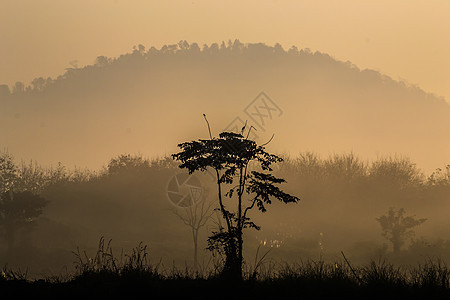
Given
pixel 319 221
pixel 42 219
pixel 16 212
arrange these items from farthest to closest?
pixel 319 221
pixel 42 219
pixel 16 212

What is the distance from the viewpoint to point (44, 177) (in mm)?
85125

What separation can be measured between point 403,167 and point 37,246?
50.0 meters

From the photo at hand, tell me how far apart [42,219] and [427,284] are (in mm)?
57018

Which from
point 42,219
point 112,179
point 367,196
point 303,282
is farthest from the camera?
point 112,179

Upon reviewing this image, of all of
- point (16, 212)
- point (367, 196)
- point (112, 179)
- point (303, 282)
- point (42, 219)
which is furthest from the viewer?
point (112, 179)

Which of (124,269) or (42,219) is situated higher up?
(42,219)

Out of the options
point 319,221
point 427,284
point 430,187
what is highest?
point 430,187

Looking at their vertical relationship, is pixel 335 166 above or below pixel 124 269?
above

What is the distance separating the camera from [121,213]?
71688 mm

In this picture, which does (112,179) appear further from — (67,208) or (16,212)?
(16,212)

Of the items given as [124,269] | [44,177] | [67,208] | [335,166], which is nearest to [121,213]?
[67,208]

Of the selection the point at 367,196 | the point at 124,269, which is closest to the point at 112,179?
the point at 367,196

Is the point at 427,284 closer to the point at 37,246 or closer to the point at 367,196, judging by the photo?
the point at 37,246

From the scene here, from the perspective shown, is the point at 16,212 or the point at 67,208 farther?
the point at 67,208
